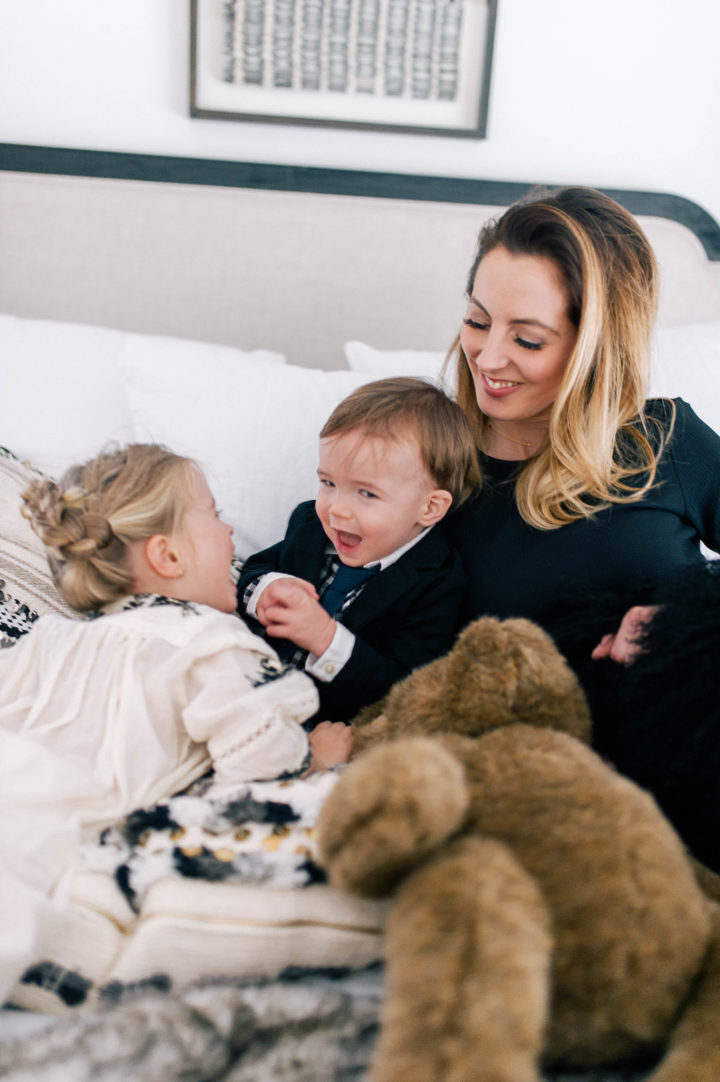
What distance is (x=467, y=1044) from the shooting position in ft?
1.66

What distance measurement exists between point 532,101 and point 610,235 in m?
0.95

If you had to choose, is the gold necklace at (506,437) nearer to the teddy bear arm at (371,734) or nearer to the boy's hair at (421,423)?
the boy's hair at (421,423)

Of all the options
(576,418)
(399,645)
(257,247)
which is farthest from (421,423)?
(257,247)

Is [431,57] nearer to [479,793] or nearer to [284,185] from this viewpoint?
[284,185]

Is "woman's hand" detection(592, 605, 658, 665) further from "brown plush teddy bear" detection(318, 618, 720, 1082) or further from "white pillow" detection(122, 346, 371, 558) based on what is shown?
"white pillow" detection(122, 346, 371, 558)

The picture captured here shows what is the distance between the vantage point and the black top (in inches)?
49.0

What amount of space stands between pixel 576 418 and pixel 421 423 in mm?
247

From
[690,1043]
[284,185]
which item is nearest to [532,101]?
[284,185]

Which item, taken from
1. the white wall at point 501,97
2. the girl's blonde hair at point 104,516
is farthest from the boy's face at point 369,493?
the white wall at point 501,97

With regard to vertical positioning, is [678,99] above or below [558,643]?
above

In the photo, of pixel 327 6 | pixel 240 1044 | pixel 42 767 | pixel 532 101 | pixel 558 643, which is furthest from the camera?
pixel 532 101

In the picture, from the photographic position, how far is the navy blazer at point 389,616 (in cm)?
122

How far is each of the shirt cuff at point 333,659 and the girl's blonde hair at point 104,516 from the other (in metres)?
0.28

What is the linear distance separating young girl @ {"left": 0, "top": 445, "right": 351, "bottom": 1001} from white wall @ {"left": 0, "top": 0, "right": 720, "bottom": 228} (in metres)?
1.17
